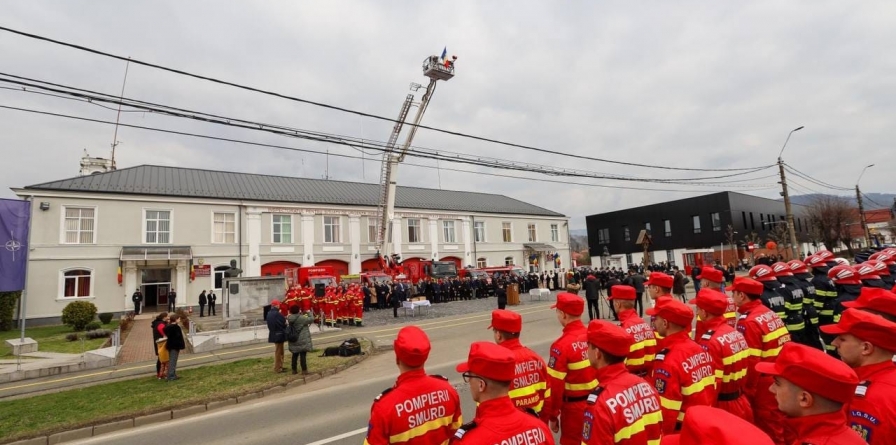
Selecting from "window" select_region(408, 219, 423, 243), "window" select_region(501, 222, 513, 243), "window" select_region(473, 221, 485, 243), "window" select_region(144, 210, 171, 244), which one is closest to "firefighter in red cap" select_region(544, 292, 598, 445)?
"window" select_region(144, 210, 171, 244)

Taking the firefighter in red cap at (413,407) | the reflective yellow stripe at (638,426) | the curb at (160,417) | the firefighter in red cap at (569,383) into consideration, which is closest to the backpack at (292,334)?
the curb at (160,417)

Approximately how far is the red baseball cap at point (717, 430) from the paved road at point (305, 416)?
586 cm

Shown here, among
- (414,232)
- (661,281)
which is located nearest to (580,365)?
(661,281)

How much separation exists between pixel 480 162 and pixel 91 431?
531 inches

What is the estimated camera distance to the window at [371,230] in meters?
38.8

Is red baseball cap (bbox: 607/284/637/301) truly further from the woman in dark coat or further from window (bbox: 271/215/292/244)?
window (bbox: 271/215/292/244)

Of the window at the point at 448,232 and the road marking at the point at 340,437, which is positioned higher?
the window at the point at 448,232

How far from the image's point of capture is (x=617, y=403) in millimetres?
2779

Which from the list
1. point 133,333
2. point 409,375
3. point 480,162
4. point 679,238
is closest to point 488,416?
point 409,375

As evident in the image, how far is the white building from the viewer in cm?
2659

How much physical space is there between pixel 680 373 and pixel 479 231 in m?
42.7

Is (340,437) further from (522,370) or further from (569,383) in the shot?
(569,383)

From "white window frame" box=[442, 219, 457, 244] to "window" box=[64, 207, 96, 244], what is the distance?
27567mm

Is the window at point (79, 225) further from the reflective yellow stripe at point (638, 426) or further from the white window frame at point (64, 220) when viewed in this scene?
the reflective yellow stripe at point (638, 426)
